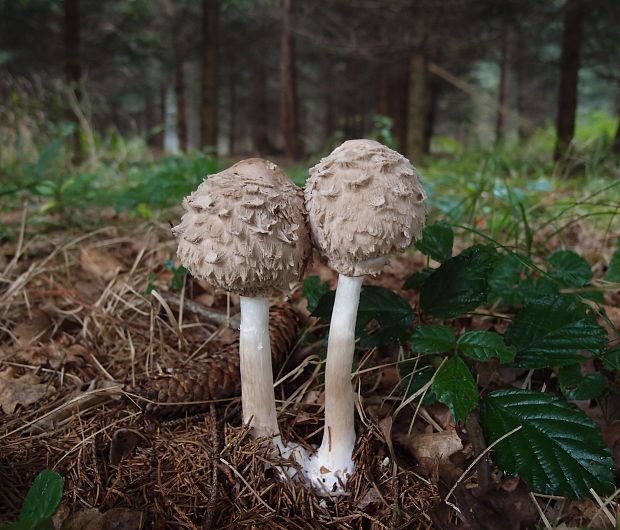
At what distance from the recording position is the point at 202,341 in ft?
7.55

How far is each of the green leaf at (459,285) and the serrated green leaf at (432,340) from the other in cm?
17

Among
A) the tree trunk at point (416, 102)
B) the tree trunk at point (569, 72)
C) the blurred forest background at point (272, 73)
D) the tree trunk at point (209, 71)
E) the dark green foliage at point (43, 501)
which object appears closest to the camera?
the dark green foliage at point (43, 501)

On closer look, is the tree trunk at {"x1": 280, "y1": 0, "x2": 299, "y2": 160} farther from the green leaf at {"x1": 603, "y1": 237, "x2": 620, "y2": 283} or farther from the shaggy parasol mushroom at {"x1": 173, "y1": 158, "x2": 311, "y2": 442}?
the shaggy parasol mushroom at {"x1": 173, "y1": 158, "x2": 311, "y2": 442}

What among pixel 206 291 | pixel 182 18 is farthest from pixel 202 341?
pixel 182 18

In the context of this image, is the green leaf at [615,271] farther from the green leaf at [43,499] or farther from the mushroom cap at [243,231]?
the green leaf at [43,499]

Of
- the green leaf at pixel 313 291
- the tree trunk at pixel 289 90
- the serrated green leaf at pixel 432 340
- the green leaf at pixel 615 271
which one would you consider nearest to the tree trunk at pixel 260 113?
the tree trunk at pixel 289 90

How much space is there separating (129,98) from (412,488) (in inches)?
1194

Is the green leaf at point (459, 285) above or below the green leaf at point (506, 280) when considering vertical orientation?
above

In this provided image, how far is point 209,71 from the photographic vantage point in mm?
9797

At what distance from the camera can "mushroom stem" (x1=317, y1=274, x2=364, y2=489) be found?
5.51 feet

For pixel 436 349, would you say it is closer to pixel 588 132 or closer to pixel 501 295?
pixel 501 295

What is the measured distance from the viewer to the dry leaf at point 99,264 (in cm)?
284

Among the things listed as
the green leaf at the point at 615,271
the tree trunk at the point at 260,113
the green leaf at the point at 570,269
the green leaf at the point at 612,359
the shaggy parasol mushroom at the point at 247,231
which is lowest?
the tree trunk at the point at 260,113

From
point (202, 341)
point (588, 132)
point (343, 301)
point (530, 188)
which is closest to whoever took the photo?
point (343, 301)
